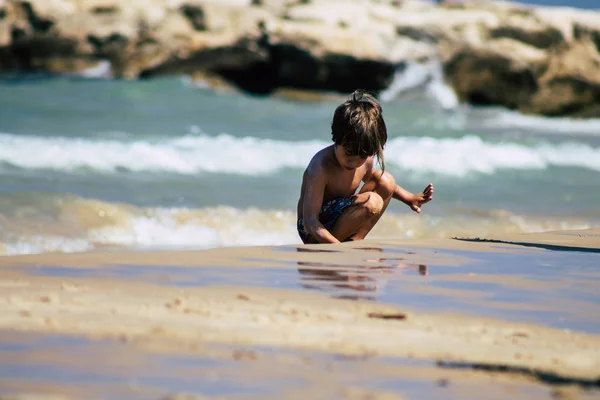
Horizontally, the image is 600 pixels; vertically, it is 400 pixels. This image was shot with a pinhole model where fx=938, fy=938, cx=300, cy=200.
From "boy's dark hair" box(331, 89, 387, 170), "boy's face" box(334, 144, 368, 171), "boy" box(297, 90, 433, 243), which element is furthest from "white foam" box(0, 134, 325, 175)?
"boy's dark hair" box(331, 89, 387, 170)

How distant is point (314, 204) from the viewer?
4.71 metres

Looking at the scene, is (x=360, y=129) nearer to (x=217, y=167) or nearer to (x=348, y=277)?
(x=348, y=277)

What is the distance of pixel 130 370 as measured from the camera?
2062mm

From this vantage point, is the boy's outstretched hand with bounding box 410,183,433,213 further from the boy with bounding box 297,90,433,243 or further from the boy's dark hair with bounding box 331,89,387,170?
the boy's dark hair with bounding box 331,89,387,170

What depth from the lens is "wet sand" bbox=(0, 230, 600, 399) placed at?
6.71 ft

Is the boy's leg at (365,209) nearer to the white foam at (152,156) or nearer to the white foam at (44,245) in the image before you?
the white foam at (44,245)

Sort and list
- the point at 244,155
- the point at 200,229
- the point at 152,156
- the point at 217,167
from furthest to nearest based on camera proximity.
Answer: the point at 244,155
the point at 152,156
the point at 217,167
the point at 200,229

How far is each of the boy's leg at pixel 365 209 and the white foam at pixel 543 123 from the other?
16.5m

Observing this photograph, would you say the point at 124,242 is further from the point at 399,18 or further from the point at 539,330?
the point at 399,18

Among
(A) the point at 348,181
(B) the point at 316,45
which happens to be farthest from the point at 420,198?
(B) the point at 316,45

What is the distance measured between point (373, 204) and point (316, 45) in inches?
818

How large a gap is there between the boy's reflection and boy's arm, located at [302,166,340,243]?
53cm

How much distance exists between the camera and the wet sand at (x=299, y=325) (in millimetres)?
2045

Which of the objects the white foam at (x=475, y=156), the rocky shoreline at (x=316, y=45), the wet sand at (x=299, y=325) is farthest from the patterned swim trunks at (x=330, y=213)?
the rocky shoreline at (x=316, y=45)
